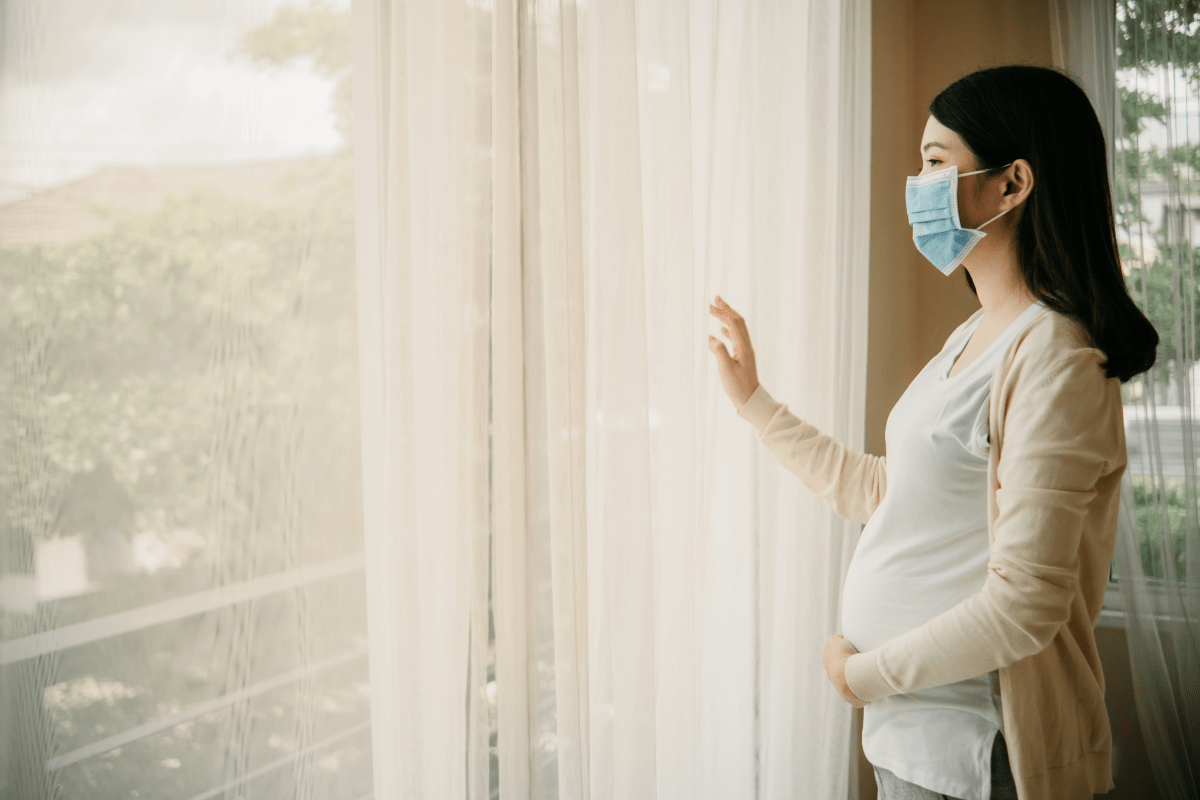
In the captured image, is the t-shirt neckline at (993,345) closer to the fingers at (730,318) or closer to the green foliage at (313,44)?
the fingers at (730,318)

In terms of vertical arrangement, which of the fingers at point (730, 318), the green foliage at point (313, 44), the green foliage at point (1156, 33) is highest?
the green foliage at point (1156, 33)

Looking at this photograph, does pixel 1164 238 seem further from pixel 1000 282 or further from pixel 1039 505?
pixel 1039 505

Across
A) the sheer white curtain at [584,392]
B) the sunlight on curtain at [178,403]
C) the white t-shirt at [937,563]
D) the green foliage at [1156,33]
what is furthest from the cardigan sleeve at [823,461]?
the green foliage at [1156,33]

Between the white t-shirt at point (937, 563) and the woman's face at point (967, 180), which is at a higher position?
the woman's face at point (967, 180)

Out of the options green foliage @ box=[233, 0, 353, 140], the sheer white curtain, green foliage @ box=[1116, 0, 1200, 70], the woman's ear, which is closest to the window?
green foliage @ box=[1116, 0, 1200, 70]

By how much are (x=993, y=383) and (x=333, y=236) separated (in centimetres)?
73

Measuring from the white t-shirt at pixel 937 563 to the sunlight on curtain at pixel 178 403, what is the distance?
65 centimetres

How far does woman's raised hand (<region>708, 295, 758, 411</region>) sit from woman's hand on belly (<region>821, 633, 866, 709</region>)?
440 millimetres

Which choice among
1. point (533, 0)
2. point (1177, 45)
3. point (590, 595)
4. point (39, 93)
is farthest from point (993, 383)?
point (1177, 45)

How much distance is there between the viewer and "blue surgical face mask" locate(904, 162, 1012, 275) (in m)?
1.05

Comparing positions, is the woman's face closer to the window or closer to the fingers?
the fingers

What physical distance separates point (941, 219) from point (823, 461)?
43 centimetres

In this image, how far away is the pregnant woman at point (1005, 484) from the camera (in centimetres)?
84

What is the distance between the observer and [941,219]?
1.08 meters
